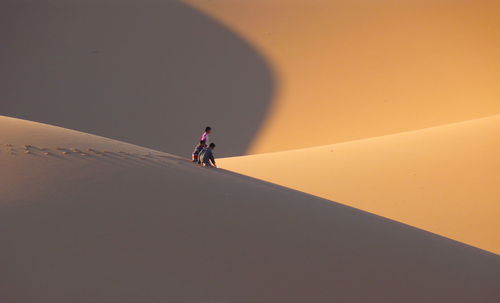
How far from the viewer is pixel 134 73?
23.4 m

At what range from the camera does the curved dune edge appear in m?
9.30

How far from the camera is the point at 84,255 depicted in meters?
3.95

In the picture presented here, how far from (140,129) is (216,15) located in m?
9.71

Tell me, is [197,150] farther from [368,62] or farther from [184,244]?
[368,62]

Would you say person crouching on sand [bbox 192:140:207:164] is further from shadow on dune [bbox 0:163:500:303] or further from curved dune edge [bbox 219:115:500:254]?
curved dune edge [bbox 219:115:500:254]

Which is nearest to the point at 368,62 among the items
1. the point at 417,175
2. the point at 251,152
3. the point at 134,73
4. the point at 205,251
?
the point at 251,152

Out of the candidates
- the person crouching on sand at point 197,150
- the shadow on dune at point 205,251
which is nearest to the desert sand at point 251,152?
the shadow on dune at point 205,251

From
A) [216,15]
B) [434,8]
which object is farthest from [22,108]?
[434,8]

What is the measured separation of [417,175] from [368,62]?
12495 millimetres

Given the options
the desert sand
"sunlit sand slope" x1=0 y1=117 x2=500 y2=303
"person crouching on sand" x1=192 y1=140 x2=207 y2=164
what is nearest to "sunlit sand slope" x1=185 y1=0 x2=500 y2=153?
the desert sand

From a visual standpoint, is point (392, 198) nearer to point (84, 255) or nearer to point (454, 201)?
point (454, 201)

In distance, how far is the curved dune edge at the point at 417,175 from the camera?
930 centimetres

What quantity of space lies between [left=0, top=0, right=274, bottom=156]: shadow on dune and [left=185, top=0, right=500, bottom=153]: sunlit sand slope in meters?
1.08

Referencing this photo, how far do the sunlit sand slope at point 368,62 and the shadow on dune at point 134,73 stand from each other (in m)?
1.08
